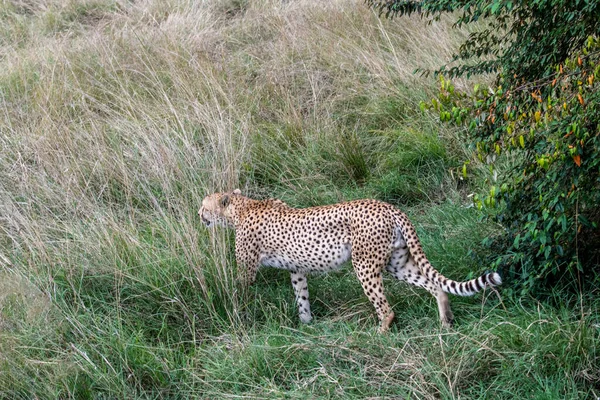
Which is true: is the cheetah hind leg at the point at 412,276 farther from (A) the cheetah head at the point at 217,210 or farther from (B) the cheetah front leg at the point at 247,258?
(A) the cheetah head at the point at 217,210

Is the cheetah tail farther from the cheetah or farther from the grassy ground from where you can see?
the grassy ground

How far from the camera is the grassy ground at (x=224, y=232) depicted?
388 cm

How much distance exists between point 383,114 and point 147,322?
9.28 feet

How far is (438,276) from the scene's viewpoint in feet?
14.3

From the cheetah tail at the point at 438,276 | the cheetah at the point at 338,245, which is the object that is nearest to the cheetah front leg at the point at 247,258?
the cheetah at the point at 338,245

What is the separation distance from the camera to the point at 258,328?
4582 mm

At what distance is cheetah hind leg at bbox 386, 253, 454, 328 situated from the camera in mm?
4383

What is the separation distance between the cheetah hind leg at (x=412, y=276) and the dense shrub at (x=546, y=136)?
1.07 feet

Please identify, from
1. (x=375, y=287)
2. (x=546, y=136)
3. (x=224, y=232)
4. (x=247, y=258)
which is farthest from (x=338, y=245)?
(x=546, y=136)

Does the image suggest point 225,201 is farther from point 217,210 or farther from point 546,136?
point 546,136

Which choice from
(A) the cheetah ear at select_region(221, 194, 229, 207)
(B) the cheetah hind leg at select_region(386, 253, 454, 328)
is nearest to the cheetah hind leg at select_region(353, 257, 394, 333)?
(B) the cheetah hind leg at select_region(386, 253, 454, 328)

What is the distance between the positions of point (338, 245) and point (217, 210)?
2.80ft

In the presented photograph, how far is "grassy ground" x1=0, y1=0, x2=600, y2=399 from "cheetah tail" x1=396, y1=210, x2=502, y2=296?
0.49 feet

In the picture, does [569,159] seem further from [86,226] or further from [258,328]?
[86,226]
